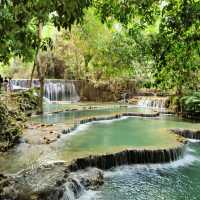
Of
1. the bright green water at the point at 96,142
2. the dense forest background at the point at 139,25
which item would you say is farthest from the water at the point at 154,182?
the dense forest background at the point at 139,25

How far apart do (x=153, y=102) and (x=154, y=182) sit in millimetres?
15267

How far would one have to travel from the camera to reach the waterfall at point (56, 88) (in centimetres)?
2705

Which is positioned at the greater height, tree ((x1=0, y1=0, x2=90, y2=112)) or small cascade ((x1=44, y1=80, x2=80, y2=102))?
tree ((x1=0, y1=0, x2=90, y2=112))

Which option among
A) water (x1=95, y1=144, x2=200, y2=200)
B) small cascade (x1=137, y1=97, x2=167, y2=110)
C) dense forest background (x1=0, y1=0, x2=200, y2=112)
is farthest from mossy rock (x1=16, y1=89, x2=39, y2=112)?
dense forest background (x1=0, y1=0, x2=200, y2=112)

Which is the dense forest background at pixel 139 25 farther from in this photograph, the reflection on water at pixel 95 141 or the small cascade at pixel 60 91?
the small cascade at pixel 60 91

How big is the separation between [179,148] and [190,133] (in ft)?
9.84

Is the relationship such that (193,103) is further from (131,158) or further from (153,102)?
(131,158)

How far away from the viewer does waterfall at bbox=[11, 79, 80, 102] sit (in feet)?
88.7

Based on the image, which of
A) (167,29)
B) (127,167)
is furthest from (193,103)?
(167,29)

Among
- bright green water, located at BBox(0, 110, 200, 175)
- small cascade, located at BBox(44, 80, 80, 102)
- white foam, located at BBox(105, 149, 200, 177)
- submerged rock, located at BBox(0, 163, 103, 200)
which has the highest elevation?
small cascade, located at BBox(44, 80, 80, 102)

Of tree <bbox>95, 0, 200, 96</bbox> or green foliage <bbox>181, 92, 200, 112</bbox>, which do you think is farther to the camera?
green foliage <bbox>181, 92, 200, 112</bbox>

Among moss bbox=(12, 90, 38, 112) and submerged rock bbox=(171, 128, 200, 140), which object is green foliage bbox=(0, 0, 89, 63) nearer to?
submerged rock bbox=(171, 128, 200, 140)

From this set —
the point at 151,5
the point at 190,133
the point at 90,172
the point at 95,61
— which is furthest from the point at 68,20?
the point at 95,61

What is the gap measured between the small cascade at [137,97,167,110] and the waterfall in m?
6.33
